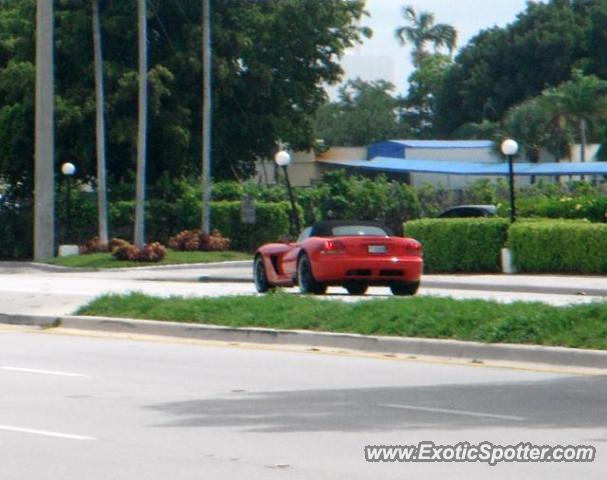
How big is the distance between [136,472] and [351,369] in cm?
654

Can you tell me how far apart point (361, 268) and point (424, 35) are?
329 feet

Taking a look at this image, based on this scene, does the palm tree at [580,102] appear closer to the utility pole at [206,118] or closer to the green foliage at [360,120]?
the utility pole at [206,118]

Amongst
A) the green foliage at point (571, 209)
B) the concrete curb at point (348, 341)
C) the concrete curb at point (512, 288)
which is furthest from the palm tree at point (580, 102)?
the concrete curb at point (348, 341)

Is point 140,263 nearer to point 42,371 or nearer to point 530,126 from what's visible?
point 42,371

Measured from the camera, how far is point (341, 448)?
412 inches

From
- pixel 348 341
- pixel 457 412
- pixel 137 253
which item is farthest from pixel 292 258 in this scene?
pixel 137 253

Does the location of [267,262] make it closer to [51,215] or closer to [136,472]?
[136,472]

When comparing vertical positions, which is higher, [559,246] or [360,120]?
[360,120]

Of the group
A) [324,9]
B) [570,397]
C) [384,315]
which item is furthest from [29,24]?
[570,397]

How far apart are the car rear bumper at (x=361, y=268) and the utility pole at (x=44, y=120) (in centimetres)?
2335

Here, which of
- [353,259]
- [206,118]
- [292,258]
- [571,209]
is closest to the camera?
[353,259]

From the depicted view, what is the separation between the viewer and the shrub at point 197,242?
51.0 meters

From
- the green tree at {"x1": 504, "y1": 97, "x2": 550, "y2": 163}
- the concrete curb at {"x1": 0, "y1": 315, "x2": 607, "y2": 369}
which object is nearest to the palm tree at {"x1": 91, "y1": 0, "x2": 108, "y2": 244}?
the concrete curb at {"x1": 0, "y1": 315, "x2": 607, "y2": 369}

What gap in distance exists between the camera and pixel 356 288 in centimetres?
2708
